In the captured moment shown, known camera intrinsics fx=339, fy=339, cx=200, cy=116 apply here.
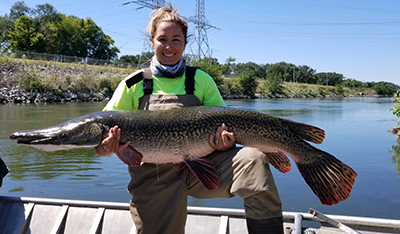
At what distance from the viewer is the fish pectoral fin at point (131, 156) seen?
2658 mm

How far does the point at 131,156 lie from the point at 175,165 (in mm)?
388

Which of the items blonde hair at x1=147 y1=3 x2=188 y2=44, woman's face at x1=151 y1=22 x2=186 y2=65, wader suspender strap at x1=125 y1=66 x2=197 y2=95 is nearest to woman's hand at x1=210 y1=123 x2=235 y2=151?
wader suspender strap at x1=125 y1=66 x2=197 y2=95

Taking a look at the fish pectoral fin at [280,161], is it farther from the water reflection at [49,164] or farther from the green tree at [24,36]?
the green tree at [24,36]

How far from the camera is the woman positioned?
7.42 feet

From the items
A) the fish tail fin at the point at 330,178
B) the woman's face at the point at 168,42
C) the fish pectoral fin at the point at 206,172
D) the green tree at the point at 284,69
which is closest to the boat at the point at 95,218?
the fish tail fin at the point at 330,178

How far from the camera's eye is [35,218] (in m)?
3.81

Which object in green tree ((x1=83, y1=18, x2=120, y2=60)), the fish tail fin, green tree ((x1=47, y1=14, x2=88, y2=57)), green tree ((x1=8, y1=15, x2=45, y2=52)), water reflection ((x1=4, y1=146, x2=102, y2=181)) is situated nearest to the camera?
the fish tail fin

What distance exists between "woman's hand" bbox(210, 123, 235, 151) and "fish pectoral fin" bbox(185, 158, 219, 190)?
0.48 feet

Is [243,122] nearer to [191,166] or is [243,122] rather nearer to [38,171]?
[191,166]

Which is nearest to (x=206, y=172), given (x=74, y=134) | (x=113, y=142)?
(x=113, y=142)

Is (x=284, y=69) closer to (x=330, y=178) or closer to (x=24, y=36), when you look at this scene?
(x=24, y=36)

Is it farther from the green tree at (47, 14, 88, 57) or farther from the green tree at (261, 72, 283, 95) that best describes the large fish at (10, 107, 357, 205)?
the green tree at (261, 72, 283, 95)

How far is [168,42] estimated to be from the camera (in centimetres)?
294

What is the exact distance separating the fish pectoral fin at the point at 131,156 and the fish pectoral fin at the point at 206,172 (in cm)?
41
